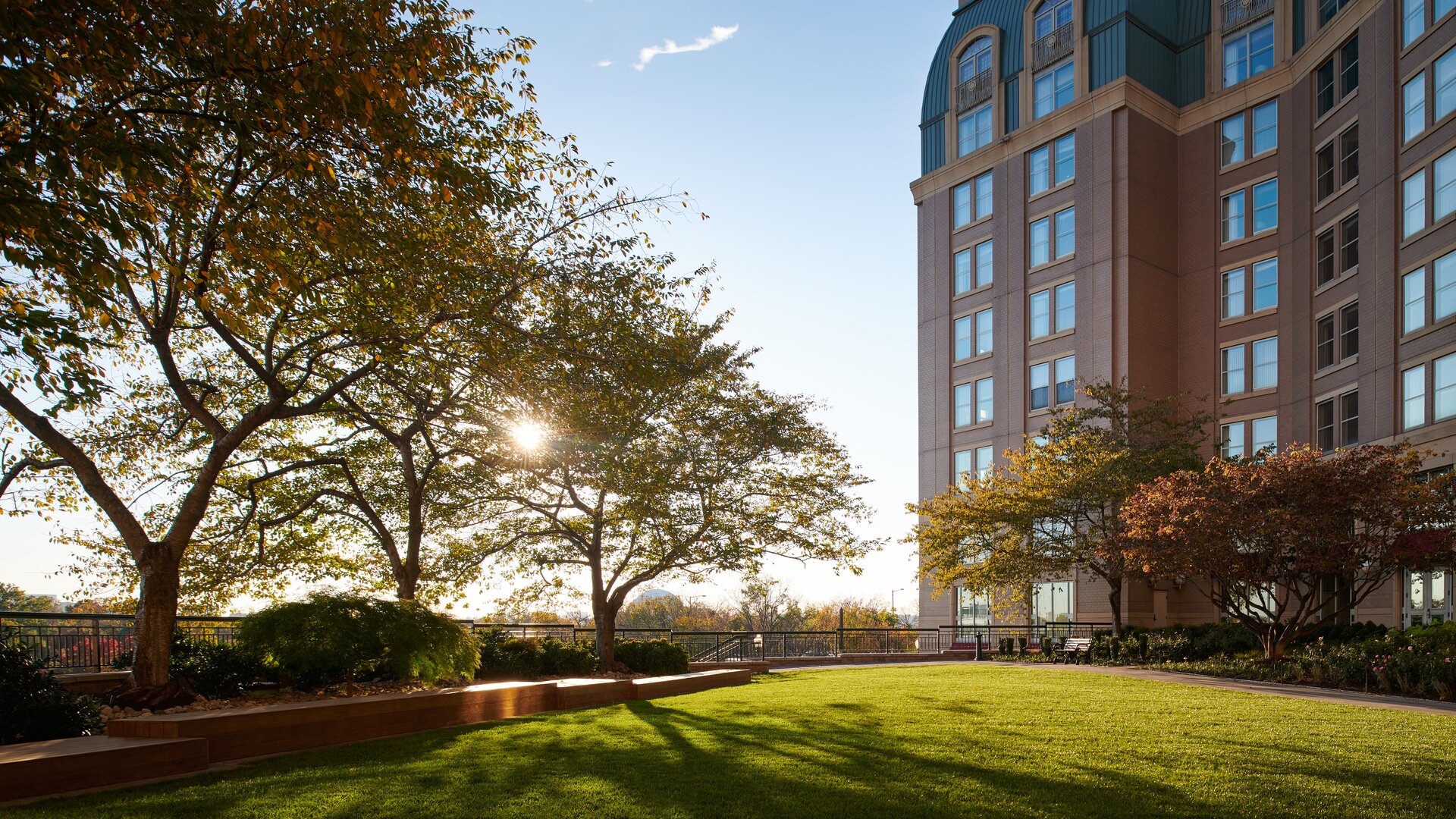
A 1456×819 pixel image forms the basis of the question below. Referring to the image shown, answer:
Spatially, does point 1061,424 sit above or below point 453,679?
above

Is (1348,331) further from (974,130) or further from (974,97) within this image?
(974,97)

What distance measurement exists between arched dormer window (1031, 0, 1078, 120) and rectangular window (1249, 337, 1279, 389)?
559 inches

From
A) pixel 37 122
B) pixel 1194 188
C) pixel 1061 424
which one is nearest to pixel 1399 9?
pixel 1194 188

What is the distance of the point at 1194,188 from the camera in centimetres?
4406

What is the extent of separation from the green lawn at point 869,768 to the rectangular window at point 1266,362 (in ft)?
95.3

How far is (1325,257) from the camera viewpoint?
3653cm

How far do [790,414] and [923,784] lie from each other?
17789 millimetres

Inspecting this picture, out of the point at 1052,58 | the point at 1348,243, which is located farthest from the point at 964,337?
the point at 1348,243

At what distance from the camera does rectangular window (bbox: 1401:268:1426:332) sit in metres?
29.7

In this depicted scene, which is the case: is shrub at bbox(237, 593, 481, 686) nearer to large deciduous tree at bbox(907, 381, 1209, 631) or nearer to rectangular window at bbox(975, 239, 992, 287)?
large deciduous tree at bbox(907, 381, 1209, 631)

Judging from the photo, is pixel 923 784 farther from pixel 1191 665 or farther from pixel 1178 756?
pixel 1191 665

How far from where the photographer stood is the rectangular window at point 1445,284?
28.1 meters

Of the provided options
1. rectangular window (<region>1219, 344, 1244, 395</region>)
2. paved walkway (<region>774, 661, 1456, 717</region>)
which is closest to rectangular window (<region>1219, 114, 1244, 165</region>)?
rectangular window (<region>1219, 344, 1244, 395</region>)

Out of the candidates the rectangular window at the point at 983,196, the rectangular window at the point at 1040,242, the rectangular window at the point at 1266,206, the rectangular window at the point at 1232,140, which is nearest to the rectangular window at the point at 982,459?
the rectangular window at the point at 1040,242
